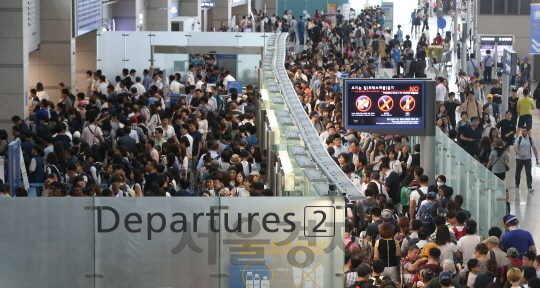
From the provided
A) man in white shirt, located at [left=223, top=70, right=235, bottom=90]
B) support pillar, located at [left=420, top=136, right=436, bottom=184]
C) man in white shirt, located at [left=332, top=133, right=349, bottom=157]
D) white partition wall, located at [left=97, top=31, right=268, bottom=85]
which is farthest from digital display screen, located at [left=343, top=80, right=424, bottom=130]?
white partition wall, located at [left=97, top=31, right=268, bottom=85]

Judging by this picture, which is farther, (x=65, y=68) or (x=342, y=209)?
(x=65, y=68)

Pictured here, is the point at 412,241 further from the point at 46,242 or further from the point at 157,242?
the point at 46,242

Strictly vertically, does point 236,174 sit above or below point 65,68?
below

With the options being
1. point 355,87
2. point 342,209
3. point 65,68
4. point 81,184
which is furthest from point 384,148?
point 65,68

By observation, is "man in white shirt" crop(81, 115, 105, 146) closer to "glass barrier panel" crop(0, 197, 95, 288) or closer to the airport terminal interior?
the airport terminal interior

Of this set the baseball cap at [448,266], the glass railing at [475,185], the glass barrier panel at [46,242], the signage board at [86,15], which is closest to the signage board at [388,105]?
the glass railing at [475,185]

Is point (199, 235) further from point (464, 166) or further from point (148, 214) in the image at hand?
point (464, 166)

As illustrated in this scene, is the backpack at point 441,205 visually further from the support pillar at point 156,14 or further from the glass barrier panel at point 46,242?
the support pillar at point 156,14

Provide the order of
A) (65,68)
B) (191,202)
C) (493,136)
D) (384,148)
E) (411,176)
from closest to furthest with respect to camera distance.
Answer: (191,202) → (411,176) → (384,148) → (493,136) → (65,68)

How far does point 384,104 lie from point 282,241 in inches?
221

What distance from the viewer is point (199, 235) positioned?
19.9 ft

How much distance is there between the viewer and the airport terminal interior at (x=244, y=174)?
605 cm

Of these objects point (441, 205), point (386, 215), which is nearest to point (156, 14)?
point (441, 205)

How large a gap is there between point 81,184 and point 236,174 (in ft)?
6.42
